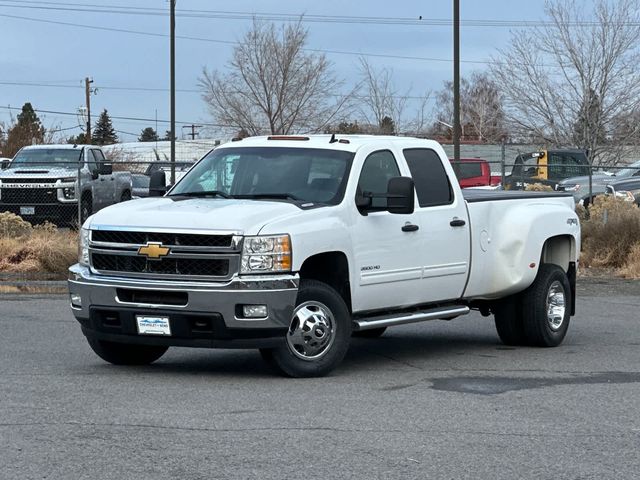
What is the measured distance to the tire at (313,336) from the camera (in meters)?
9.61

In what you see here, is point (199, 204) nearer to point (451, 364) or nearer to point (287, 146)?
point (287, 146)

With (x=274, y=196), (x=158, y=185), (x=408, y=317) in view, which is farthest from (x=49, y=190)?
(x=408, y=317)

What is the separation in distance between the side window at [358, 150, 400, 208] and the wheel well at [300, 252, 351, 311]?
0.65 m

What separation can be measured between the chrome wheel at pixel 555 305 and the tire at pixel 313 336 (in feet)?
10.4

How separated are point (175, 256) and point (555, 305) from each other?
466 centimetres

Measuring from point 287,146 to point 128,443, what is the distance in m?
4.29

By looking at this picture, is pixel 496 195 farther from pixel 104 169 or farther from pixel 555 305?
pixel 104 169

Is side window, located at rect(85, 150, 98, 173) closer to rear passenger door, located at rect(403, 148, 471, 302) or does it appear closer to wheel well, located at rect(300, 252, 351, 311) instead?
rear passenger door, located at rect(403, 148, 471, 302)

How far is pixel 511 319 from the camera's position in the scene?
12.2m

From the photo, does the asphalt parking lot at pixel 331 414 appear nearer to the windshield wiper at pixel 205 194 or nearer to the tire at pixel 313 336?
the tire at pixel 313 336

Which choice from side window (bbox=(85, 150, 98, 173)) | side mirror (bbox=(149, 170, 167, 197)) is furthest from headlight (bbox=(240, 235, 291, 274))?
side window (bbox=(85, 150, 98, 173))

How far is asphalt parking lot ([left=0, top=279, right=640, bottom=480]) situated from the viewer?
6711 mm

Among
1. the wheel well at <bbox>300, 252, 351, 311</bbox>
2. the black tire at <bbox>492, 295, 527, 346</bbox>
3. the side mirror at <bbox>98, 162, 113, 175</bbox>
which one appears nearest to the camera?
the wheel well at <bbox>300, 252, 351, 311</bbox>

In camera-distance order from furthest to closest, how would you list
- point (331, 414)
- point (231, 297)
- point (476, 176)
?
1. point (476, 176)
2. point (231, 297)
3. point (331, 414)
